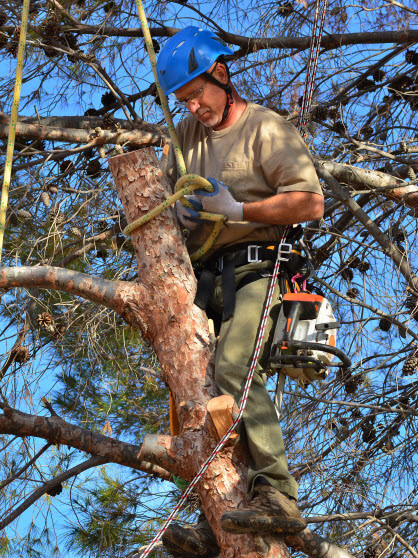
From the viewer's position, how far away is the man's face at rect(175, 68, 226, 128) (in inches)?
116

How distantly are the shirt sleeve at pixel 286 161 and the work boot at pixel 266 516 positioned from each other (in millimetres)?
989

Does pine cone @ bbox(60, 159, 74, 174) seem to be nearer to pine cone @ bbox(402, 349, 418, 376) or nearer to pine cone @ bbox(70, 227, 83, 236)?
pine cone @ bbox(70, 227, 83, 236)

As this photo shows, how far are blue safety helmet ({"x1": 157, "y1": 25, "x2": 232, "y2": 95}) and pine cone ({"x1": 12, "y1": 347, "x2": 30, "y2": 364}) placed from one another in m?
1.65

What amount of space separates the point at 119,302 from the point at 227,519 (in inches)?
34.3

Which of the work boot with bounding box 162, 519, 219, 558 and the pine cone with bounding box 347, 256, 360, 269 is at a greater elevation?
the pine cone with bounding box 347, 256, 360, 269

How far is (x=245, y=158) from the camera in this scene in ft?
9.59

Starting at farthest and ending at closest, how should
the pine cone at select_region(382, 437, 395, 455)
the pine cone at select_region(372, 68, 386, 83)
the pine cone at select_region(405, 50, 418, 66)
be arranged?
the pine cone at select_region(372, 68, 386, 83), the pine cone at select_region(405, 50, 418, 66), the pine cone at select_region(382, 437, 395, 455)

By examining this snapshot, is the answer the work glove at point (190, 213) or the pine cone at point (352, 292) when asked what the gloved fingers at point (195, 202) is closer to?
the work glove at point (190, 213)

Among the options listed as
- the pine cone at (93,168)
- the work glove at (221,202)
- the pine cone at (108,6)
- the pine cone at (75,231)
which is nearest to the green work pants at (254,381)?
the work glove at (221,202)

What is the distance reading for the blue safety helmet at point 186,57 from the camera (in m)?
2.91

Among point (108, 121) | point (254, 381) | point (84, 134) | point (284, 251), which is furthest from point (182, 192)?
point (108, 121)

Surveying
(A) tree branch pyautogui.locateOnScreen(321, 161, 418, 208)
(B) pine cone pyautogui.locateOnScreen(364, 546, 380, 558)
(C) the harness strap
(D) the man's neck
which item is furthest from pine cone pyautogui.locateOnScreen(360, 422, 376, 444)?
(D) the man's neck

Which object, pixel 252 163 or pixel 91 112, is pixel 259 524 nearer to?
pixel 252 163

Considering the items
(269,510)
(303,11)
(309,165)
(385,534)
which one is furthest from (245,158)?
(303,11)
